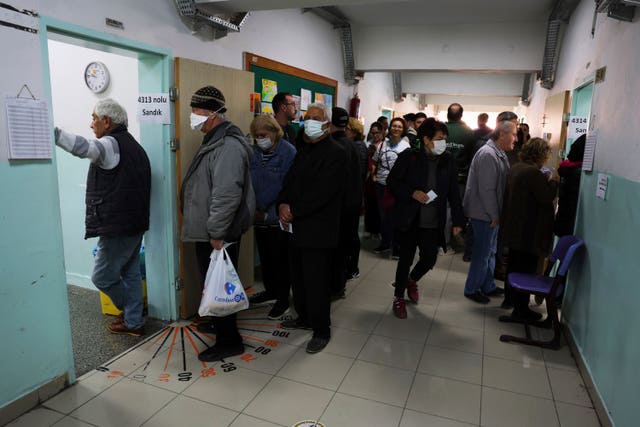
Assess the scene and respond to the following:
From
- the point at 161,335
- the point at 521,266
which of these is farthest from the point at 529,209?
the point at 161,335

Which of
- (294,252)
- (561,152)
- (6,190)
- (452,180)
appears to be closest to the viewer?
(6,190)

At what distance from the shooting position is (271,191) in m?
3.04

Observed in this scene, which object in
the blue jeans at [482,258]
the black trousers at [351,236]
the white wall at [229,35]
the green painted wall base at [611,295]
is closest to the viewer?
the green painted wall base at [611,295]

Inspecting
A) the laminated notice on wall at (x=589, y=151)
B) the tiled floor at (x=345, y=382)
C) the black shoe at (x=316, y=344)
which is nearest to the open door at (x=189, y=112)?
the tiled floor at (x=345, y=382)

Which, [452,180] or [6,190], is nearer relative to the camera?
[6,190]

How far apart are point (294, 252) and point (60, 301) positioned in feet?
4.36

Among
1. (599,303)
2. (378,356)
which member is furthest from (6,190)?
(599,303)

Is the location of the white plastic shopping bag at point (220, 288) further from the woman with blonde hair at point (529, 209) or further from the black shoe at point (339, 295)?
the woman with blonde hair at point (529, 209)

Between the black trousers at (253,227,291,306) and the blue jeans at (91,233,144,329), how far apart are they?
0.87 meters

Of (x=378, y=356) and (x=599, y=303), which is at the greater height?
(x=599, y=303)

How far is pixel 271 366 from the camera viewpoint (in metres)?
2.55

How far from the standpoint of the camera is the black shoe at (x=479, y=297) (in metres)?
3.60

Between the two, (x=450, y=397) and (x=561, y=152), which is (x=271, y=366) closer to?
(x=450, y=397)

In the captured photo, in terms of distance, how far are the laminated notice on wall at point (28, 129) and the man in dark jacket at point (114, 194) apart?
394 millimetres
